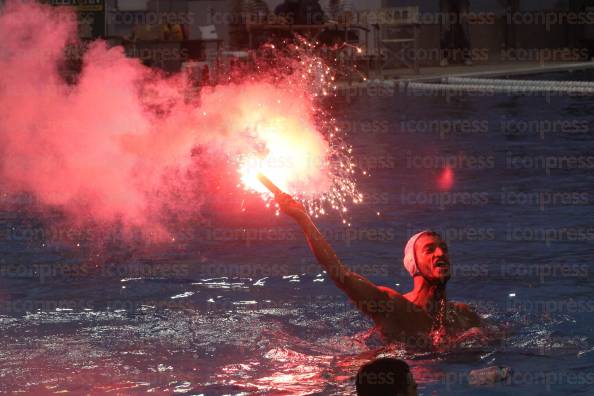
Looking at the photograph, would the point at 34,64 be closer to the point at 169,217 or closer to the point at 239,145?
the point at 169,217

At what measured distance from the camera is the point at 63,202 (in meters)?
11.7

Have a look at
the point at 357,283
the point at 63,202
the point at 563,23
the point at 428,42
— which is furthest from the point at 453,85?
the point at 357,283

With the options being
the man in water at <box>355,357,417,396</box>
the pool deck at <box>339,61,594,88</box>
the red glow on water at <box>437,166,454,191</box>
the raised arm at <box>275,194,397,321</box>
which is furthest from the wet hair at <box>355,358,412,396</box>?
the pool deck at <box>339,61,594,88</box>

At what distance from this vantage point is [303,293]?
27.0ft

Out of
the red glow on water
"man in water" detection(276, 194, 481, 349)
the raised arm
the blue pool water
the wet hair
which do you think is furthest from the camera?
the red glow on water

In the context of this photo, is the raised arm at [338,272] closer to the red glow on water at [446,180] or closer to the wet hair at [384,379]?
the wet hair at [384,379]

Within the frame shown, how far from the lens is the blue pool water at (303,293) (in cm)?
614

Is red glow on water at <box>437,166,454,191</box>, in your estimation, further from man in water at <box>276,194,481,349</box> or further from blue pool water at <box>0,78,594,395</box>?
man in water at <box>276,194,481,349</box>

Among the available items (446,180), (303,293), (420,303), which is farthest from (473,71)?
(420,303)

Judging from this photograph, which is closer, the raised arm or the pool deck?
the raised arm

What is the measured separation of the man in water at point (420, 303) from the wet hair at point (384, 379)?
2.31 meters

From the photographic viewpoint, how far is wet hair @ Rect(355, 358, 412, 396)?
11.0 ft

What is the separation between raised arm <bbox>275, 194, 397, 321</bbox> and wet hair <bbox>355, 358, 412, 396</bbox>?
2.05 m

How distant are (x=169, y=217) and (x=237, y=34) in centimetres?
1306
